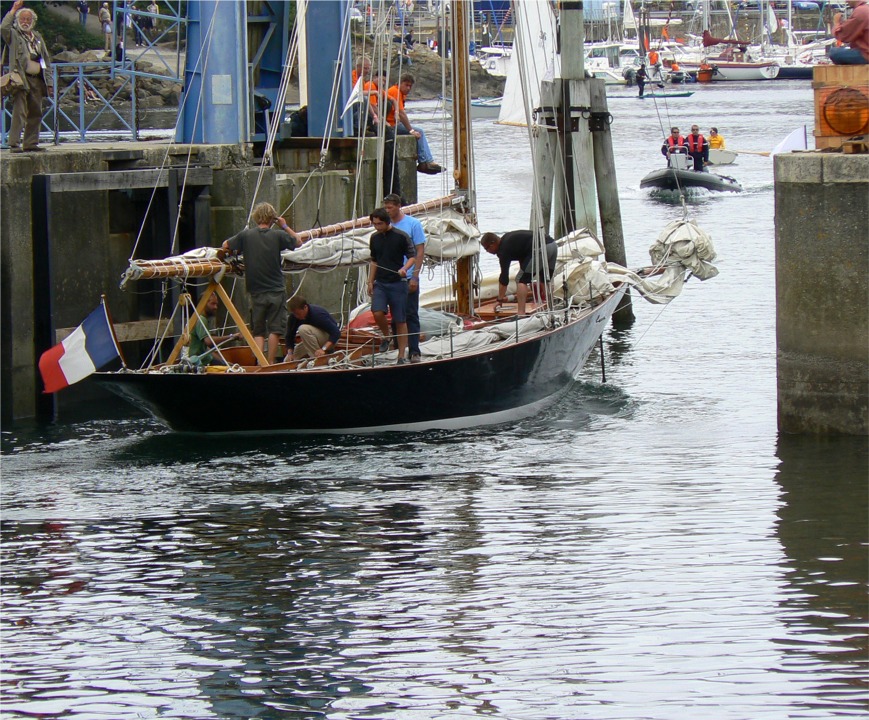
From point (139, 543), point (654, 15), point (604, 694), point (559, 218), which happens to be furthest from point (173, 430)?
point (654, 15)

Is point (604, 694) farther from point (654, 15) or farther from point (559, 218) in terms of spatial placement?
point (654, 15)

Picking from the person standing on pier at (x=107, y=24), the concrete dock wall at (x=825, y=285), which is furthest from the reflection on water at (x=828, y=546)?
the person standing on pier at (x=107, y=24)

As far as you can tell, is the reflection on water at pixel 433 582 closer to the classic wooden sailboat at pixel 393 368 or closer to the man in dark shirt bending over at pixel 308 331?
the classic wooden sailboat at pixel 393 368

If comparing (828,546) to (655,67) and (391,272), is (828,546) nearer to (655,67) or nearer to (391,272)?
(391,272)

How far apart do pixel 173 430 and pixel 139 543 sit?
408cm

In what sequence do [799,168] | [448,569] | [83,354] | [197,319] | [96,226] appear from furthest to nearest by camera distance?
[96,226]
[197,319]
[83,354]
[799,168]
[448,569]

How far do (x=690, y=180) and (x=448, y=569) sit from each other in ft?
117

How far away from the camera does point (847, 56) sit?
43.4ft

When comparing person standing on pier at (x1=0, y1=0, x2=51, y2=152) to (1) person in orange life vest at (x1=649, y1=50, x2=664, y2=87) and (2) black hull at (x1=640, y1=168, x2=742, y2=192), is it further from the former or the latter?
(1) person in orange life vest at (x1=649, y1=50, x2=664, y2=87)

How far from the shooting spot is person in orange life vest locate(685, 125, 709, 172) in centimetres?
4388

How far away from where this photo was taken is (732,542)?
10.6m

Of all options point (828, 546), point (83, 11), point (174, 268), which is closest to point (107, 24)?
point (83, 11)

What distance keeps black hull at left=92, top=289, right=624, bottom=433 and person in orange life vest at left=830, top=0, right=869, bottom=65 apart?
444 centimetres

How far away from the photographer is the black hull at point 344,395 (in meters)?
14.3
